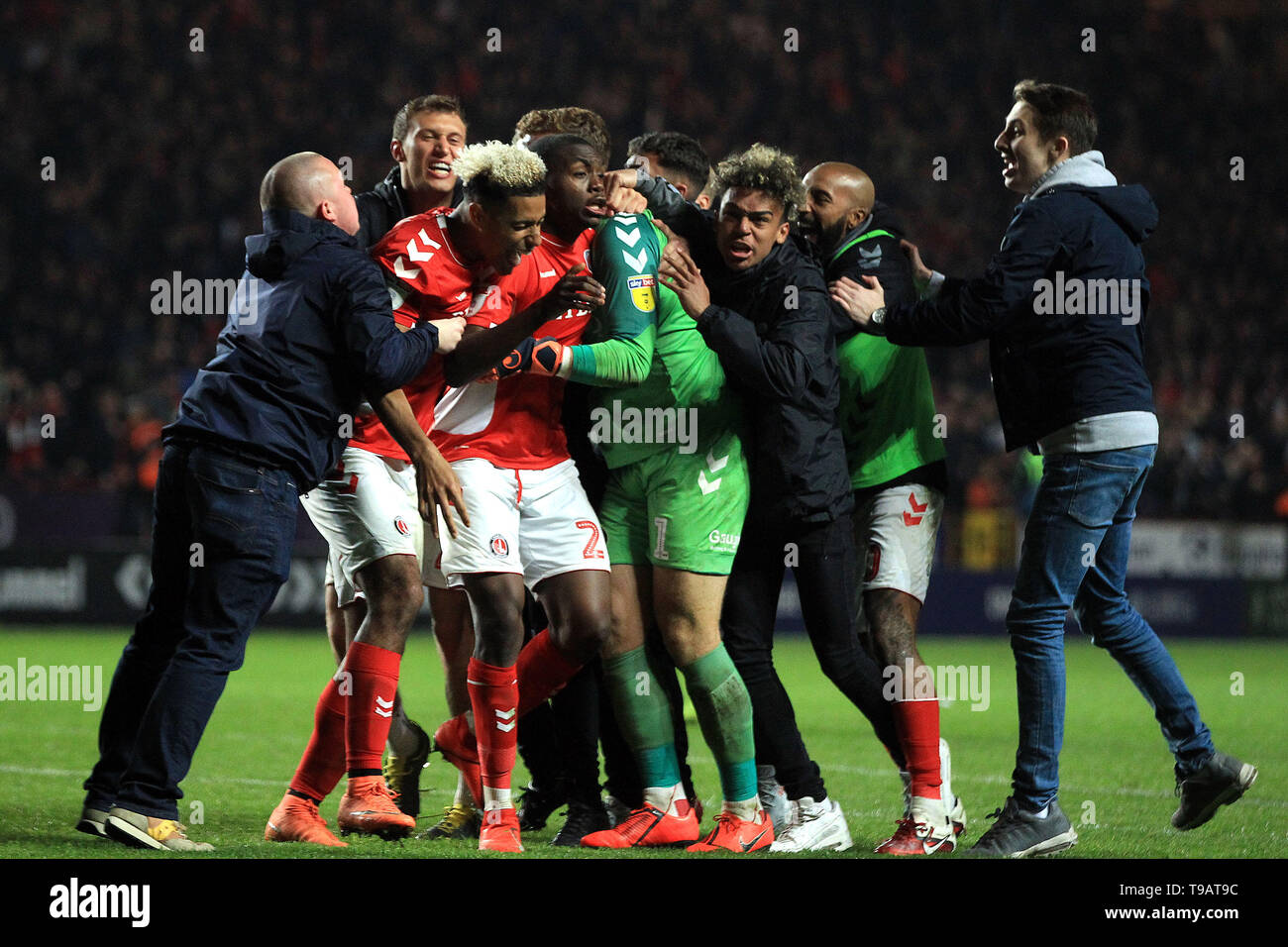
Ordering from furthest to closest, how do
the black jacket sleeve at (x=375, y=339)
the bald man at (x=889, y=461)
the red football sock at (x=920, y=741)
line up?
the bald man at (x=889, y=461)
the red football sock at (x=920, y=741)
the black jacket sleeve at (x=375, y=339)

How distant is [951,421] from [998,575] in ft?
10.2

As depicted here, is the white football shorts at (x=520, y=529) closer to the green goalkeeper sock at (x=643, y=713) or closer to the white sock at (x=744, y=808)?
the green goalkeeper sock at (x=643, y=713)

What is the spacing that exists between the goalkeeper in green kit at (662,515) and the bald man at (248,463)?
55 centimetres

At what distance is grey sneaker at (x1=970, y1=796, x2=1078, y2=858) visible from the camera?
188 inches

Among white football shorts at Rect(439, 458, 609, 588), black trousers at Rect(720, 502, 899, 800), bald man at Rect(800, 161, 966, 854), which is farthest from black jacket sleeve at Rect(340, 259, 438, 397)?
bald man at Rect(800, 161, 966, 854)

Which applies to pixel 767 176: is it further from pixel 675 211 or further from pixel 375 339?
pixel 375 339

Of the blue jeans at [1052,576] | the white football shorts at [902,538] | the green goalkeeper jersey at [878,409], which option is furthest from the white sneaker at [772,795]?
the green goalkeeper jersey at [878,409]

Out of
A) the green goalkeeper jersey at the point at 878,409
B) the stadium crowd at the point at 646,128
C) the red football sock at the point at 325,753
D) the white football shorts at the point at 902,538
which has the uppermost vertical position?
the stadium crowd at the point at 646,128

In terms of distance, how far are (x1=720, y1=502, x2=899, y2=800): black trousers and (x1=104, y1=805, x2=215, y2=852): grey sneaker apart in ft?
6.21

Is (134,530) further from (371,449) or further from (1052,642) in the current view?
(1052,642)

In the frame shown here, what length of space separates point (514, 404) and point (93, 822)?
Answer: 75.3 inches

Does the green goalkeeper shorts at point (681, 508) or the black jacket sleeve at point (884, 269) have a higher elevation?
the black jacket sleeve at point (884, 269)

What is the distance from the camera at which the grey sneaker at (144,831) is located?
177 inches
